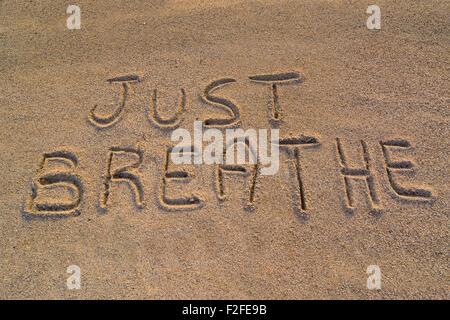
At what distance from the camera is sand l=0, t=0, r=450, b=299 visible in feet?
5.75

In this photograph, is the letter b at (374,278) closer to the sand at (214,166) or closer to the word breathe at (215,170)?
the sand at (214,166)

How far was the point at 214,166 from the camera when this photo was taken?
1957mm

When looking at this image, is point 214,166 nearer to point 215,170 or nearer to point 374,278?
point 215,170

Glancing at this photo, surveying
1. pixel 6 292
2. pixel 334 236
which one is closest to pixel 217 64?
pixel 334 236

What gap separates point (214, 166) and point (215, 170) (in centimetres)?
3

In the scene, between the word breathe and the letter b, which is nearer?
the letter b

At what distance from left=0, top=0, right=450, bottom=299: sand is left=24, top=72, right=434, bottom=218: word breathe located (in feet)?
0.05

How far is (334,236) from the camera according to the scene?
5.84 feet

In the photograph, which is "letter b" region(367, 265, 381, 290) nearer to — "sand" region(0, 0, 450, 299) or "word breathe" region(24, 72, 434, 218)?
"sand" region(0, 0, 450, 299)

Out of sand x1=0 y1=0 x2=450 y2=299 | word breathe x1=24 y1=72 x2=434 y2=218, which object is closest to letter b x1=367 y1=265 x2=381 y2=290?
sand x1=0 y1=0 x2=450 y2=299

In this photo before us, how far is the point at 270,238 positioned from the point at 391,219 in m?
0.77

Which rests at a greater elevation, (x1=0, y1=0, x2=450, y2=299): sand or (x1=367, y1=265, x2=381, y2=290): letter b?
(x1=0, y1=0, x2=450, y2=299): sand

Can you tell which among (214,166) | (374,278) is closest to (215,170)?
(214,166)
